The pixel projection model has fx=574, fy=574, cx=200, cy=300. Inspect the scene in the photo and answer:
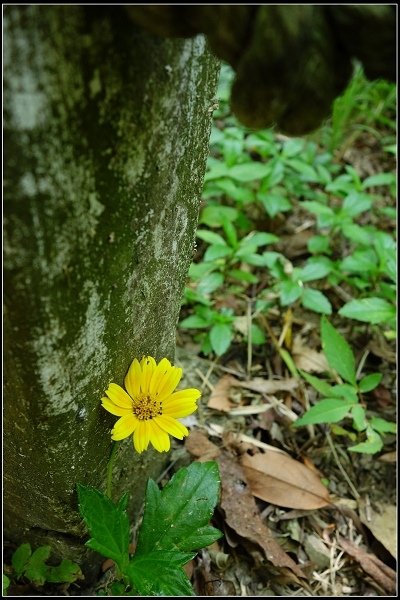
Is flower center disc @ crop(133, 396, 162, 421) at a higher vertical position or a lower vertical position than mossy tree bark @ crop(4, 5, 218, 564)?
lower

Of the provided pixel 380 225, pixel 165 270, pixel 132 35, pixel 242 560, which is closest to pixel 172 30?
pixel 132 35

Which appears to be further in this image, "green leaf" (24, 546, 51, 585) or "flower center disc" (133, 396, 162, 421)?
"green leaf" (24, 546, 51, 585)

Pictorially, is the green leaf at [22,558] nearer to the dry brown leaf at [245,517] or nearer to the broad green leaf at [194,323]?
the dry brown leaf at [245,517]

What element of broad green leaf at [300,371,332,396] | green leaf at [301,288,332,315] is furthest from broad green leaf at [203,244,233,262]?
broad green leaf at [300,371,332,396]

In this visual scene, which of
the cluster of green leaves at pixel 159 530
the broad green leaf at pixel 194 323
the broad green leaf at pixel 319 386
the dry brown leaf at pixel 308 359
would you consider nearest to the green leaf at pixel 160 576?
the cluster of green leaves at pixel 159 530

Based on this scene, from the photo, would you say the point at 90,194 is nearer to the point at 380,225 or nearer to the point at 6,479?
the point at 6,479

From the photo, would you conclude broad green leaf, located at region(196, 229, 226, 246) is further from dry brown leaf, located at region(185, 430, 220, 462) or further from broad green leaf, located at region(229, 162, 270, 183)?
dry brown leaf, located at region(185, 430, 220, 462)

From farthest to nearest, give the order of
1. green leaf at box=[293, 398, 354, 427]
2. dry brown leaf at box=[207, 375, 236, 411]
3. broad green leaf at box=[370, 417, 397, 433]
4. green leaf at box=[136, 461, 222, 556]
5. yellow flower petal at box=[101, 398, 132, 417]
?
dry brown leaf at box=[207, 375, 236, 411] → broad green leaf at box=[370, 417, 397, 433] → green leaf at box=[293, 398, 354, 427] → green leaf at box=[136, 461, 222, 556] → yellow flower petal at box=[101, 398, 132, 417]
